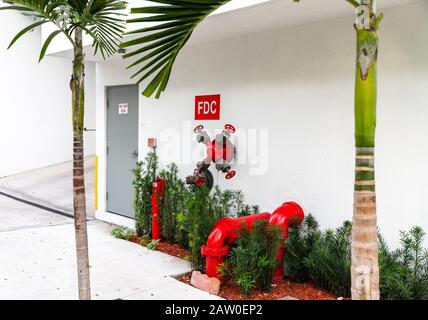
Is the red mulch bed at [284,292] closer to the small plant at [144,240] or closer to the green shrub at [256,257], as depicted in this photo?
the green shrub at [256,257]

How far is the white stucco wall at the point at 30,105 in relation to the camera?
37.6ft

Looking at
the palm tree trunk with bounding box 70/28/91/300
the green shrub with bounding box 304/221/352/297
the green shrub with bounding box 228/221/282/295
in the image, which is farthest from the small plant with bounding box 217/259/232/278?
the palm tree trunk with bounding box 70/28/91/300

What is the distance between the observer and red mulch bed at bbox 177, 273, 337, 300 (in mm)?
3893

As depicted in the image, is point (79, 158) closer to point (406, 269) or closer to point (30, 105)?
point (406, 269)

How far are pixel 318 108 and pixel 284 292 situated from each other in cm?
180

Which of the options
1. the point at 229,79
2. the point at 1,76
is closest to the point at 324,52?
the point at 229,79

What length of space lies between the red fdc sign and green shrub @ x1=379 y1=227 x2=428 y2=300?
97.6 inches

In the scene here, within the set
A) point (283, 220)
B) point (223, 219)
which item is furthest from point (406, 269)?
point (223, 219)

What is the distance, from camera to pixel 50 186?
33.9ft

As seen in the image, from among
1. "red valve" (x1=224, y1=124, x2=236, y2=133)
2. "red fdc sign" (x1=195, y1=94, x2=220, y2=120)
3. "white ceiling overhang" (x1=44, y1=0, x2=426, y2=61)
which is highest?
"white ceiling overhang" (x1=44, y1=0, x2=426, y2=61)

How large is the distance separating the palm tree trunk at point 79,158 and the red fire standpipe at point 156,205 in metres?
3.05

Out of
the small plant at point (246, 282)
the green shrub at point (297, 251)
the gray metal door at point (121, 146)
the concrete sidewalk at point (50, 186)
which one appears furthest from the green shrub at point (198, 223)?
the concrete sidewalk at point (50, 186)

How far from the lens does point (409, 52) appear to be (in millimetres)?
3791

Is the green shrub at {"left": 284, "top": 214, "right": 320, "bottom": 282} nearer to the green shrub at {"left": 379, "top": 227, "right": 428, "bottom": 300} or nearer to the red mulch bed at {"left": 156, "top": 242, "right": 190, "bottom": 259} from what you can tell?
the green shrub at {"left": 379, "top": 227, "right": 428, "bottom": 300}
